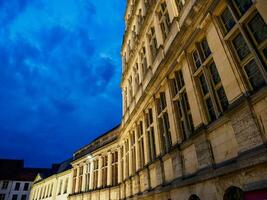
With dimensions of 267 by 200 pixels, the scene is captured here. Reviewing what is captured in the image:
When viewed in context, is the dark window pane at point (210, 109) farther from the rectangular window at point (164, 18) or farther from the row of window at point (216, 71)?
the rectangular window at point (164, 18)

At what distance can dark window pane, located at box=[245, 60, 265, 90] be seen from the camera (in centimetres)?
490

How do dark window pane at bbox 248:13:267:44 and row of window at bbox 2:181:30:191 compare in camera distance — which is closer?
dark window pane at bbox 248:13:267:44

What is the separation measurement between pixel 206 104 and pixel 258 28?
2726mm

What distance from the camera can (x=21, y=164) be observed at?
2559 inches

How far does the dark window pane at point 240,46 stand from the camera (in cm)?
538

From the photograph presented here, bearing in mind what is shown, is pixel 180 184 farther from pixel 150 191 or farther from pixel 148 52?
pixel 148 52

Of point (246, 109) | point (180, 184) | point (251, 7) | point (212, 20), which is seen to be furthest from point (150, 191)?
point (251, 7)

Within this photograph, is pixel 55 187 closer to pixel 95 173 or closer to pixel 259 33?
Answer: pixel 95 173

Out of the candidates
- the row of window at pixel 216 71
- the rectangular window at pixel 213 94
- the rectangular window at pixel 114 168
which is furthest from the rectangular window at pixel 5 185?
the rectangular window at pixel 213 94

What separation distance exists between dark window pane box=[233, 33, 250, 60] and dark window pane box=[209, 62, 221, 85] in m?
1.03

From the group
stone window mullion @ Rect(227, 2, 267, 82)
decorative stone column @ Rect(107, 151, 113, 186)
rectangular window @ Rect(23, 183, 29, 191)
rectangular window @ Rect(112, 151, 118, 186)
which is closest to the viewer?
stone window mullion @ Rect(227, 2, 267, 82)

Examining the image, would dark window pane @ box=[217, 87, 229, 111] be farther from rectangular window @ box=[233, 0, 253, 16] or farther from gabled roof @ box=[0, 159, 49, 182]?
gabled roof @ box=[0, 159, 49, 182]

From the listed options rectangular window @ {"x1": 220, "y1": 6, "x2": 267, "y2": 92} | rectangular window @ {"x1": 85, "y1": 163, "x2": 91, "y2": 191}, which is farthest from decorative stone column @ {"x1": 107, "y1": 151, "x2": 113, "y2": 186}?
rectangular window @ {"x1": 220, "y1": 6, "x2": 267, "y2": 92}

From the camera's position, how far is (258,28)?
502cm
